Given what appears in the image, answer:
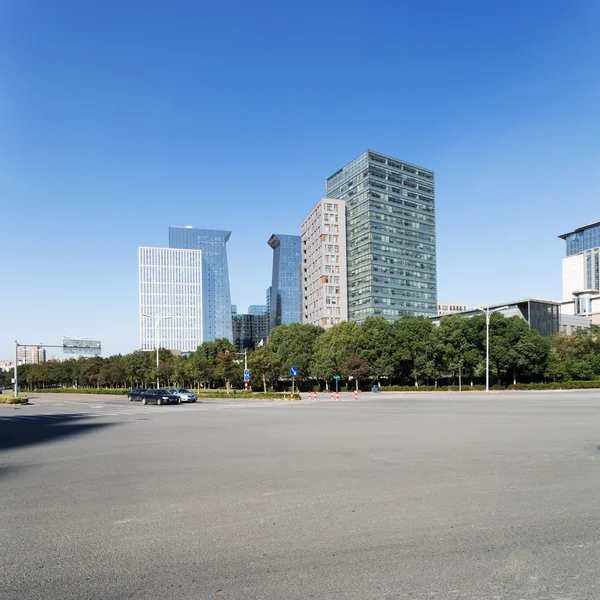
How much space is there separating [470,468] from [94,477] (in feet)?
24.1

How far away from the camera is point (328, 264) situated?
423 feet

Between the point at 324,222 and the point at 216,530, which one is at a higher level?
the point at 324,222

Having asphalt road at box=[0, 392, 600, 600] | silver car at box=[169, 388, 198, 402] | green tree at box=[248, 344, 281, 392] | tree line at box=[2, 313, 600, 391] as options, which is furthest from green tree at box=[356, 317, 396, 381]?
asphalt road at box=[0, 392, 600, 600]

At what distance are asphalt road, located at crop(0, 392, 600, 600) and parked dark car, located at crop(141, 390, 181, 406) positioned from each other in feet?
88.0

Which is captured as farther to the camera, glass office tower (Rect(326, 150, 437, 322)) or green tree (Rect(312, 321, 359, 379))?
glass office tower (Rect(326, 150, 437, 322))

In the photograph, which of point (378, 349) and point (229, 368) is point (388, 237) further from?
point (229, 368)

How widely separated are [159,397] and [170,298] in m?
157

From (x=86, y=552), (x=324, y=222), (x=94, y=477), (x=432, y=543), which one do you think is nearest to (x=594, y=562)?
(x=432, y=543)

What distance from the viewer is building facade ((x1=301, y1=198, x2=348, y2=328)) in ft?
419

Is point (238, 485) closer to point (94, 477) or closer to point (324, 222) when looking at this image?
point (94, 477)

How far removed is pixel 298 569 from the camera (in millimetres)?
4785

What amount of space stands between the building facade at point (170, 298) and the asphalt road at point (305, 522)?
18228 cm

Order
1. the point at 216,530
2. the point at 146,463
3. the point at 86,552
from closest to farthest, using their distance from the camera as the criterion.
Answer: the point at 86,552 → the point at 216,530 → the point at 146,463

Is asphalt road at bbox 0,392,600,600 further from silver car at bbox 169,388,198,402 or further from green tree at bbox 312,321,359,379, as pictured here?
green tree at bbox 312,321,359,379
